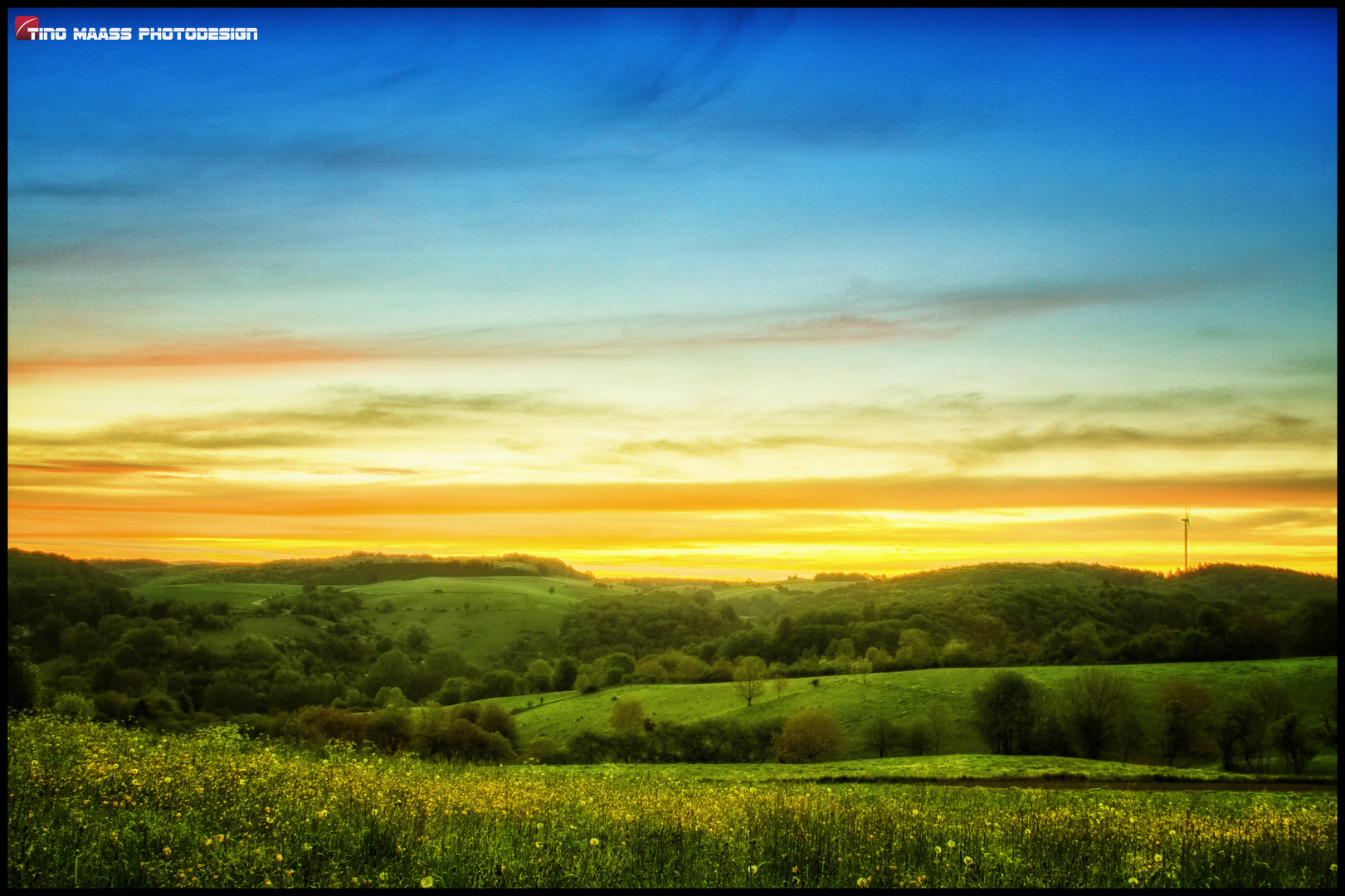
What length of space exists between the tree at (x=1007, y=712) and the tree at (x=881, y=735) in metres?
10.4

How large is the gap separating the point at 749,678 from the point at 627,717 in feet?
71.4

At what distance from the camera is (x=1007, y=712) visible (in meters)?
87.7

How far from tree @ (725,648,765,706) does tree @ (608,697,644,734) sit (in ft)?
51.7

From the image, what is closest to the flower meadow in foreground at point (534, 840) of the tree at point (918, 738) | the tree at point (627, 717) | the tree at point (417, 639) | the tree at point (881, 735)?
the tree at point (918, 738)

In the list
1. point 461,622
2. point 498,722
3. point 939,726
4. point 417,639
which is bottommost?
point 461,622

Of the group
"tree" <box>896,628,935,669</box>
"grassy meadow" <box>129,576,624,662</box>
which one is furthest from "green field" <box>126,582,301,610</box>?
"tree" <box>896,628,935,669</box>

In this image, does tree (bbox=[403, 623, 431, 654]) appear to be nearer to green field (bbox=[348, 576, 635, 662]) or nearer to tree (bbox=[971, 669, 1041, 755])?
green field (bbox=[348, 576, 635, 662])

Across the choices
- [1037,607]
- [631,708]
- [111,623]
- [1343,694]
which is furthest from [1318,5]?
[1037,607]

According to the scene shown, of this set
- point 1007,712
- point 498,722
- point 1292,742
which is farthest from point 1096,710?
point 498,722

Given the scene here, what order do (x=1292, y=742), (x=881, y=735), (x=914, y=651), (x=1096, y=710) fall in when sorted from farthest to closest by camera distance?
(x=914, y=651), (x=881, y=735), (x=1096, y=710), (x=1292, y=742)

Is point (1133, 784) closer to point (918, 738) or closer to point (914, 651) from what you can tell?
point (918, 738)

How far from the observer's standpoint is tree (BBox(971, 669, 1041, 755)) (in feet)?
286

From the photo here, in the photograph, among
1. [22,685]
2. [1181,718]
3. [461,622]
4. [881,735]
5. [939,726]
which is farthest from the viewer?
[461,622]

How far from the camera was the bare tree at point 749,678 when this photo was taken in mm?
109875
